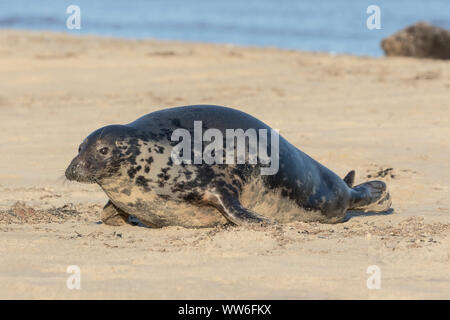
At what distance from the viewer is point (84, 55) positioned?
15.2m

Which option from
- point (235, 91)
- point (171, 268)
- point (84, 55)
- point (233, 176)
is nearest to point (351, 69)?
point (235, 91)

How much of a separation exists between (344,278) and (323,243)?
0.81m

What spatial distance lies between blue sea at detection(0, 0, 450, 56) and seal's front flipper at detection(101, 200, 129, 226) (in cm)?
1459

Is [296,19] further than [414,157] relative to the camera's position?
Yes

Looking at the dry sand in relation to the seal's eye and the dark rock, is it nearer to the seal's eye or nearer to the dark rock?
the seal's eye

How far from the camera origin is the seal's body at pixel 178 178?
5.31 metres

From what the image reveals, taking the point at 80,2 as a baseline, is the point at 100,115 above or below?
below

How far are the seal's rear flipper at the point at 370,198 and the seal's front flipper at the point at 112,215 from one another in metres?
1.76

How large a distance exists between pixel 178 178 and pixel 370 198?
1815 mm

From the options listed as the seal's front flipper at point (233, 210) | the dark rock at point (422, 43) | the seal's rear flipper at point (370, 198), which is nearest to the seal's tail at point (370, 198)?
the seal's rear flipper at point (370, 198)

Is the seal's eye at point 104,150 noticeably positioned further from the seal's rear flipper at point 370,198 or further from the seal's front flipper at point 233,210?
the seal's rear flipper at point 370,198
